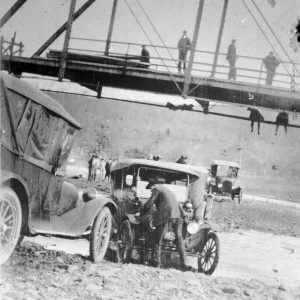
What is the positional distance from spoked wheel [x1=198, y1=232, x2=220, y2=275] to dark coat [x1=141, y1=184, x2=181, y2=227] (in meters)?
0.88

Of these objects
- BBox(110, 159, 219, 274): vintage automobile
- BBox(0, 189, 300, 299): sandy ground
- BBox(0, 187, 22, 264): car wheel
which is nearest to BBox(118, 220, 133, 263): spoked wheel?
BBox(110, 159, 219, 274): vintage automobile

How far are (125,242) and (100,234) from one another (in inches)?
33.4

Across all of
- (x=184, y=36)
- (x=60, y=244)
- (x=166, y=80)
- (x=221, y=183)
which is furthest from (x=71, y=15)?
(x=221, y=183)

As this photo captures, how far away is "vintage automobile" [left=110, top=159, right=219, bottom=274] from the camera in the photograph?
256 inches

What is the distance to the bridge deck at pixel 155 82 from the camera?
9.46m

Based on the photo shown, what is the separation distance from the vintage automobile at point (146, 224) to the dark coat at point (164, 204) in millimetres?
284

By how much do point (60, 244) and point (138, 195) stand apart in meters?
1.83

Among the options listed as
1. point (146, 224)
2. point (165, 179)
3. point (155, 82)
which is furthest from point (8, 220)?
point (155, 82)

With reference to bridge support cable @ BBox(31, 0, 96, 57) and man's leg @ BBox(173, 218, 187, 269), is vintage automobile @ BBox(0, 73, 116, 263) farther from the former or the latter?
bridge support cable @ BBox(31, 0, 96, 57)

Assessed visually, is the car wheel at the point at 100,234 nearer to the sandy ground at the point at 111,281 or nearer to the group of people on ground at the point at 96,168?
the sandy ground at the point at 111,281

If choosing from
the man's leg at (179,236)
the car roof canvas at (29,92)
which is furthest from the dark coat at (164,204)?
the car roof canvas at (29,92)

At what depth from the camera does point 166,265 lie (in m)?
6.77

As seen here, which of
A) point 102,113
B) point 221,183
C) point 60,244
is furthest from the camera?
point 102,113

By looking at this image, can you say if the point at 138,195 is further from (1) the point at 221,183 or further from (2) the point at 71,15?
(1) the point at 221,183
